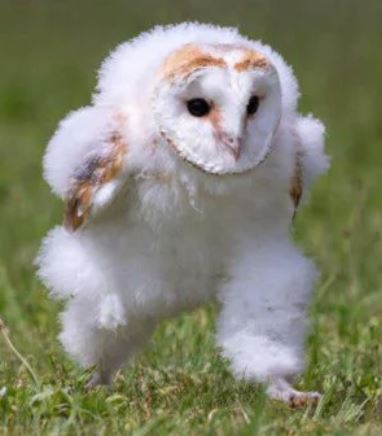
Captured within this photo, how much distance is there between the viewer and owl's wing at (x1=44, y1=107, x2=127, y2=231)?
14.0 feet

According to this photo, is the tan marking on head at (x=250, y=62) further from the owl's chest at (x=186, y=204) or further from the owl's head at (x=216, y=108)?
the owl's chest at (x=186, y=204)

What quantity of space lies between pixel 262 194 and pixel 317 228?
362 cm

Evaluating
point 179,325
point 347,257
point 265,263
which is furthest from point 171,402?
point 347,257

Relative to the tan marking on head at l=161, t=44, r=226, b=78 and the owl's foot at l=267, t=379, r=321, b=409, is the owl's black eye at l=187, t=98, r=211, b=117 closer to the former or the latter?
the tan marking on head at l=161, t=44, r=226, b=78

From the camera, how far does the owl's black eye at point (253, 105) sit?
4168 millimetres

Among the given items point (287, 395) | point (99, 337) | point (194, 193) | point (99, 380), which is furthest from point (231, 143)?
point (99, 380)

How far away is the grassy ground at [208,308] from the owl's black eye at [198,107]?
0.80m

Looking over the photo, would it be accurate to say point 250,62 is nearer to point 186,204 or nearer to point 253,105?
point 253,105

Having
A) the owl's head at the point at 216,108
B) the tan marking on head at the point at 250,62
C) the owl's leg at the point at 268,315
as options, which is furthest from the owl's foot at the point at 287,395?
the tan marking on head at the point at 250,62

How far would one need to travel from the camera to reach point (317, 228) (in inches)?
311

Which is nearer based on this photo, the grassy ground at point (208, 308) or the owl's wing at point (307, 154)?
the grassy ground at point (208, 308)

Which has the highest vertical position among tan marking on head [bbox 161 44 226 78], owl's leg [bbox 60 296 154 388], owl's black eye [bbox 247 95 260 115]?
tan marking on head [bbox 161 44 226 78]

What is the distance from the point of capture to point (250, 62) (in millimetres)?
4141

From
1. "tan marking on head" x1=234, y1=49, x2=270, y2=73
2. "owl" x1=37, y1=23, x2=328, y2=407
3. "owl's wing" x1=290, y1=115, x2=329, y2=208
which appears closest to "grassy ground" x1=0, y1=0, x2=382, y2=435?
"owl" x1=37, y1=23, x2=328, y2=407
